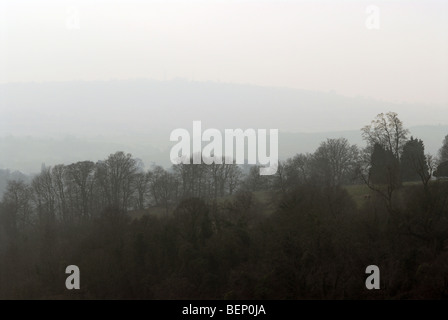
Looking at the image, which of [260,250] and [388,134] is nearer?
[260,250]

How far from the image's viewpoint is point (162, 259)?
26234 millimetres

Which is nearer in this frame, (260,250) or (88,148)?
(260,250)

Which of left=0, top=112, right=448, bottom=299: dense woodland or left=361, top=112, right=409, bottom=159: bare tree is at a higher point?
left=361, top=112, right=409, bottom=159: bare tree

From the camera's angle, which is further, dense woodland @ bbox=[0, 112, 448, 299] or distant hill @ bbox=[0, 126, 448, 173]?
distant hill @ bbox=[0, 126, 448, 173]

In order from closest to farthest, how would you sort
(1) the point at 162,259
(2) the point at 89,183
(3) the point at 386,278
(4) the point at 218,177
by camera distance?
(3) the point at 386,278
(1) the point at 162,259
(2) the point at 89,183
(4) the point at 218,177

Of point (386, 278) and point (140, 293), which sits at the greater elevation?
point (386, 278)

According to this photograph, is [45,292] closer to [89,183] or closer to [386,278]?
[386,278]

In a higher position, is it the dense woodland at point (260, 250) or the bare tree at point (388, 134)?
the bare tree at point (388, 134)

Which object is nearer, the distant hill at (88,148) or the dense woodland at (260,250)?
the dense woodland at (260,250)

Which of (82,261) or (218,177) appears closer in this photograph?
(82,261)

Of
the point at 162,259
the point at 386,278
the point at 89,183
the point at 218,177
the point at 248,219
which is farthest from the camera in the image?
the point at 218,177

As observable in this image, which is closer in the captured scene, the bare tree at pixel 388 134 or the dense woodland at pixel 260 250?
the dense woodland at pixel 260 250
